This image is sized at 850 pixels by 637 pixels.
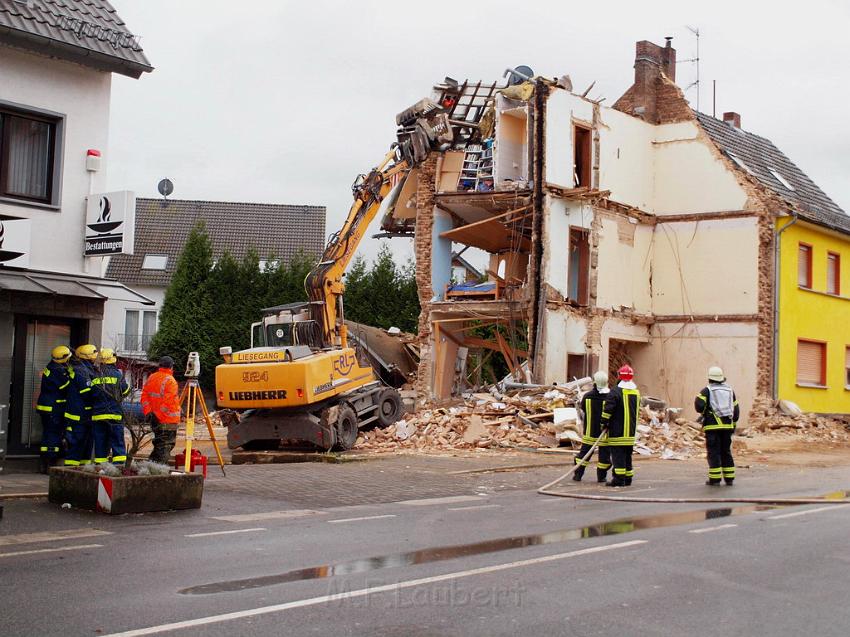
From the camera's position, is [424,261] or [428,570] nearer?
[428,570]

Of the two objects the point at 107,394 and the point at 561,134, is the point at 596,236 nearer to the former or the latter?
the point at 561,134

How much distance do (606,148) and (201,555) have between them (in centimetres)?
2351

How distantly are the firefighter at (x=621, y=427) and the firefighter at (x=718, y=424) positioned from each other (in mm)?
1027

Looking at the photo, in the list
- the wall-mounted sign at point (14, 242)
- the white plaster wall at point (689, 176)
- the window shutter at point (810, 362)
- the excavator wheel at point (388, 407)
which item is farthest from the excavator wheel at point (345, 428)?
the window shutter at point (810, 362)

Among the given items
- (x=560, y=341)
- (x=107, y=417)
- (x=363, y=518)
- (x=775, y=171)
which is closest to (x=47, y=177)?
(x=107, y=417)

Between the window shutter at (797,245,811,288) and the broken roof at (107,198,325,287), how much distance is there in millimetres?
23871

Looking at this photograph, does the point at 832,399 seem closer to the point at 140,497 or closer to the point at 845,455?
the point at 845,455

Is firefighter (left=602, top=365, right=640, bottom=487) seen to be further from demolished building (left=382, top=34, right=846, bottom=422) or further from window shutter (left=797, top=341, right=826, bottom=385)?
window shutter (left=797, top=341, right=826, bottom=385)

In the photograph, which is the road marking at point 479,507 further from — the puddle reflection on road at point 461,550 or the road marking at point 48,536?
the road marking at point 48,536

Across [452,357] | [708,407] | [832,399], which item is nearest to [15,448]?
[708,407]

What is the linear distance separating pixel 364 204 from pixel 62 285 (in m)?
10.6

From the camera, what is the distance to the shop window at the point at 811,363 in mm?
31344

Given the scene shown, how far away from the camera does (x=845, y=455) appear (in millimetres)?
24297

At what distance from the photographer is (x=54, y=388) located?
14164mm
